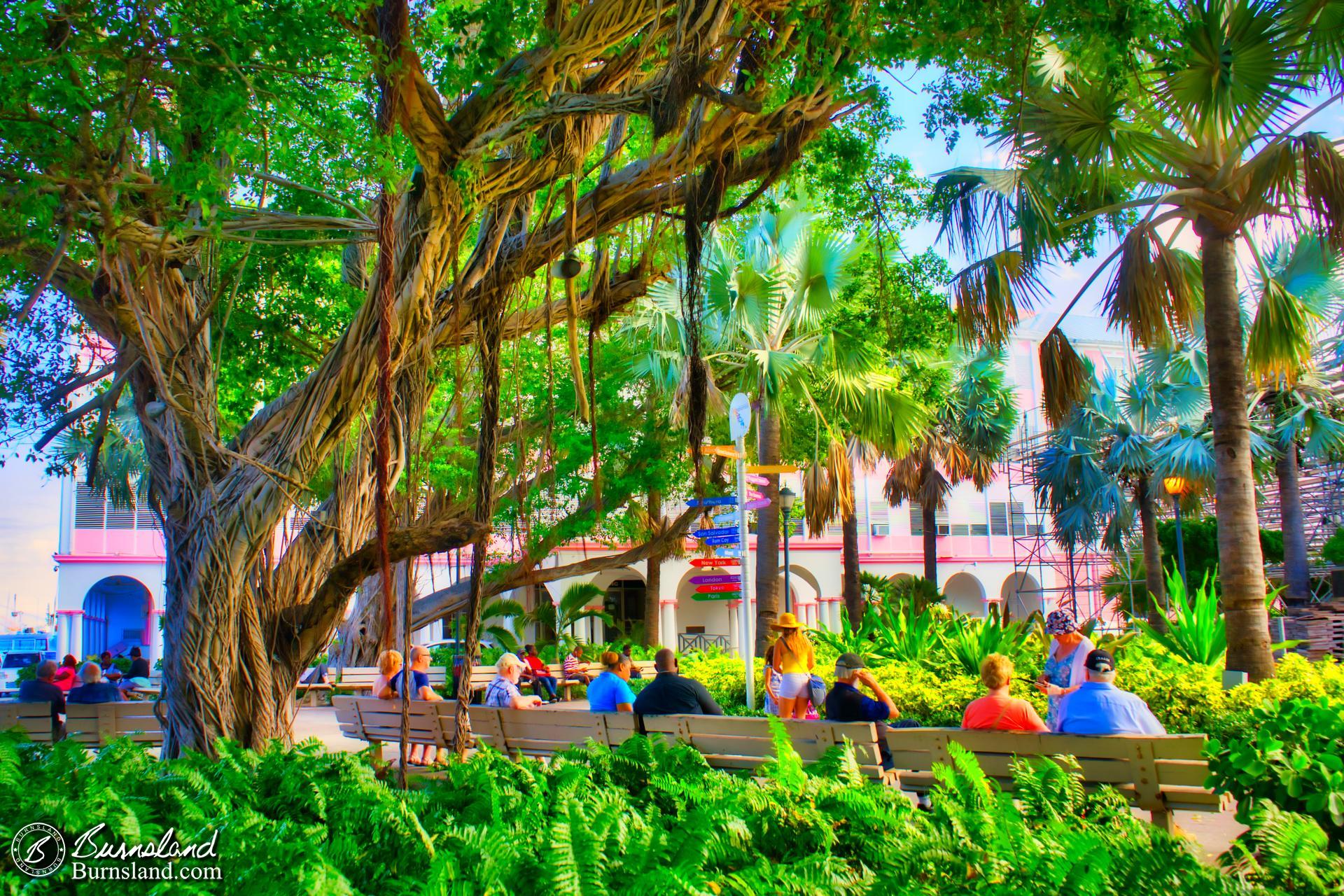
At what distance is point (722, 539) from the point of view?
10.2 metres

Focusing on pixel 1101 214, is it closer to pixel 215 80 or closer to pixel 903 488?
pixel 215 80

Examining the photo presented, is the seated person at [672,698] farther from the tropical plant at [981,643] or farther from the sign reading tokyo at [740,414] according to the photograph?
the tropical plant at [981,643]

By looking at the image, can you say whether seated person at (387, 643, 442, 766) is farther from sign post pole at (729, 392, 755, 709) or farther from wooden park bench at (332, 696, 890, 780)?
sign post pole at (729, 392, 755, 709)

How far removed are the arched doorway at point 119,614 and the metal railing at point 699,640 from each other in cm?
1659

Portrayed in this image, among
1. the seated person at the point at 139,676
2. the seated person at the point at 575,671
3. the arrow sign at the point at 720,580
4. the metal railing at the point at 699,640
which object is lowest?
the metal railing at the point at 699,640

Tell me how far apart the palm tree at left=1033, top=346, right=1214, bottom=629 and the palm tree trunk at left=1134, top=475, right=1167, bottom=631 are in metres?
0.03

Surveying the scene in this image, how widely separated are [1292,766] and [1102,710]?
57.9 inches

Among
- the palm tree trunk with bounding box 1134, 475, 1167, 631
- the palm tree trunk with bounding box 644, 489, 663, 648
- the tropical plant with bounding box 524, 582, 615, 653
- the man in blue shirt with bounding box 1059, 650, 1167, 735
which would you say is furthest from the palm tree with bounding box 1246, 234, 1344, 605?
the tropical plant with bounding box 524, 582, 615, 653

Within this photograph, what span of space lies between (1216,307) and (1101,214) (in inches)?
51.1

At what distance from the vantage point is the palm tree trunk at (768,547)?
12875 mm

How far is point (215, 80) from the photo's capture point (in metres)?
5.37

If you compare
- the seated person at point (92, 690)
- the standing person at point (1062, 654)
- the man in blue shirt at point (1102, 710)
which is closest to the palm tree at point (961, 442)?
the standing person at point (1062, 654)

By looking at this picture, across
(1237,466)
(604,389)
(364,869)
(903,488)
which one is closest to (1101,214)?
(1237,466)

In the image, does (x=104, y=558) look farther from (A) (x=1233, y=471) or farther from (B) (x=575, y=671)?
(A) (x=1233, y=471)
